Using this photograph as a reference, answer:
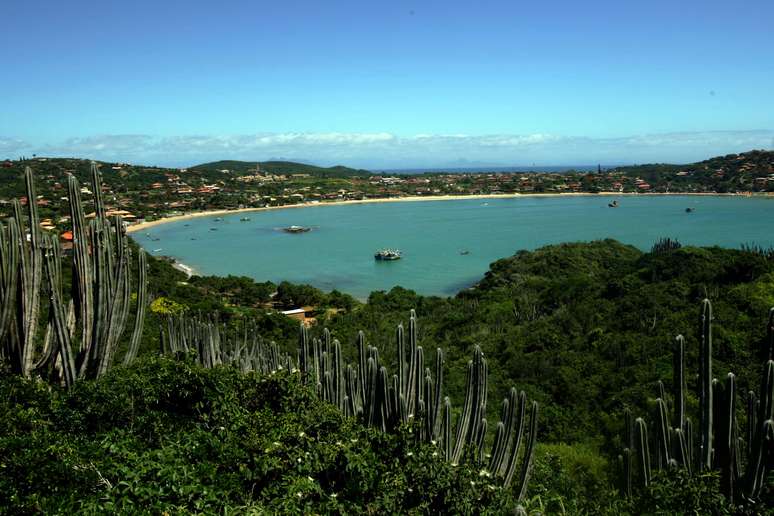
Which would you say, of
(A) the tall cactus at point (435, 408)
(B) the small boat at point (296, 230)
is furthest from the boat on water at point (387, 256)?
(A) the tall cactus at point (435, 408)

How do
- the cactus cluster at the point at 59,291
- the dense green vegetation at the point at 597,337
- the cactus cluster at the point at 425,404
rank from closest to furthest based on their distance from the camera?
1. the cactus cluster at the point at 425,404
2. the cactus cluster at the point at 59,291
3. the dense green vegetation at the point at 597,337

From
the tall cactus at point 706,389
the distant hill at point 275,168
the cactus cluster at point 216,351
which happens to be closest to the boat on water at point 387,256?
the cactus cluster at point 216,351

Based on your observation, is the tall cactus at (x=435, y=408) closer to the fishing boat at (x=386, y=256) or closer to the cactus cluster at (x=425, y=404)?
the cactus cluster at (x=425, y=404)

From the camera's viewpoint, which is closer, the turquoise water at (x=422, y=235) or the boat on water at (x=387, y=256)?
the turquoise water at (x=422, y=235)

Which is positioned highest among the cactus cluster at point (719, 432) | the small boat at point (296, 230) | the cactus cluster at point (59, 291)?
the cactus cluster at point (59, 291)

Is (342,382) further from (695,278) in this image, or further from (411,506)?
(695,278)

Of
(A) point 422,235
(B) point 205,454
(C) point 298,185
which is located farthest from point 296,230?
(B) point 205,454

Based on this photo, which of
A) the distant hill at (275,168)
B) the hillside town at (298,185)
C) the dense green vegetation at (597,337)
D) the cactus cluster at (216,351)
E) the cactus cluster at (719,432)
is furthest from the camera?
the distant hill at (275,168)

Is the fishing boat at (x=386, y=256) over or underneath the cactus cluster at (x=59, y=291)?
underneath
